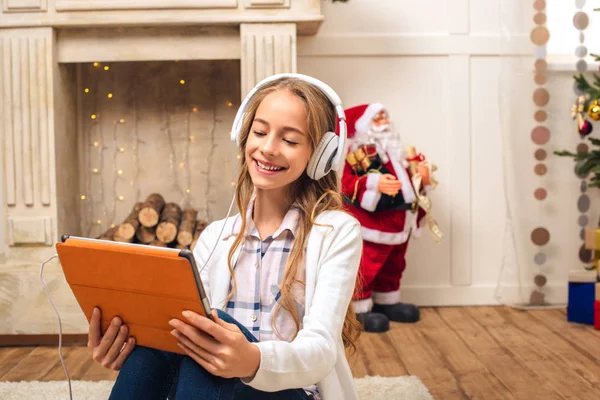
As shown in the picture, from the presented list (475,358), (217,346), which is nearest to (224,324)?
(217,346)

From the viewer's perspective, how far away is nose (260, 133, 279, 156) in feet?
4.14

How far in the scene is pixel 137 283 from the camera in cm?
100

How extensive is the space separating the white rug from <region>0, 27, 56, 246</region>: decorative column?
2.23ft

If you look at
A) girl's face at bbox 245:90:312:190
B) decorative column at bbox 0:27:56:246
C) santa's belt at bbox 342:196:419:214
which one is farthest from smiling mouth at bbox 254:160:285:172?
decorative column at bbox 0:27:56:246

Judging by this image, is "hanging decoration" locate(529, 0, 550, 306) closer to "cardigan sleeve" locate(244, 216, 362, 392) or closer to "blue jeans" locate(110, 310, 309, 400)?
"cardigan sleeve" locate(244, 216, 362, 392)

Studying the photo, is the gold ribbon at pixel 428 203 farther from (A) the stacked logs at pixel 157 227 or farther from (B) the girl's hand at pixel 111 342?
(B) the girl's hand at pixel 111 342

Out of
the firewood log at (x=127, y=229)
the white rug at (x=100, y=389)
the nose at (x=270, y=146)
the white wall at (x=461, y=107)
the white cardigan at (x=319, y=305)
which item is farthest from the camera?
the white wall at (x=461, y=107)

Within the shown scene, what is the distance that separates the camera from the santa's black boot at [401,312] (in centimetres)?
279

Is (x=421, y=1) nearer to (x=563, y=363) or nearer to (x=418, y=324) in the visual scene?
(x=418, y=324)

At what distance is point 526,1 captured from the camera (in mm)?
2920

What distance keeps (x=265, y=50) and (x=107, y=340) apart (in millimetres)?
1619

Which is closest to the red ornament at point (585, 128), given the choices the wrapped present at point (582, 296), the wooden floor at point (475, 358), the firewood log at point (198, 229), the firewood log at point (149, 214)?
the wrapped present at point (582, 296)

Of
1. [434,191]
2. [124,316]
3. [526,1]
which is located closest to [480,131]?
[434,191]

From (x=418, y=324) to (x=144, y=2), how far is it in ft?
5.14
